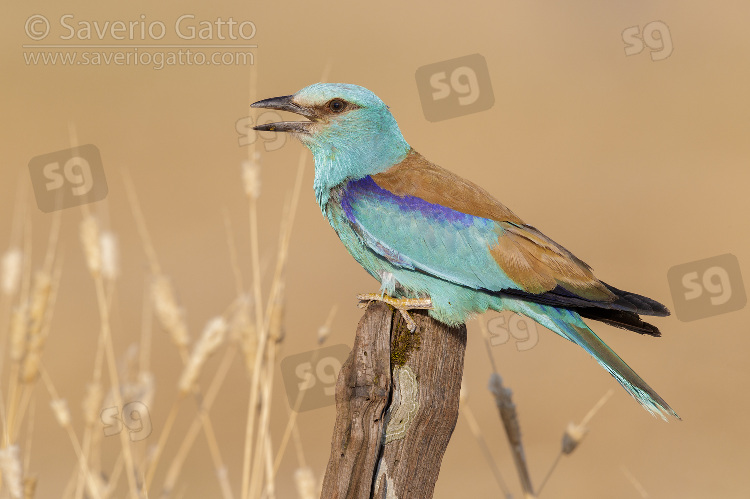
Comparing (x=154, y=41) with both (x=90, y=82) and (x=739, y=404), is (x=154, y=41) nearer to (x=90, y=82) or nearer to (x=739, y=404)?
(x=90, y=82)

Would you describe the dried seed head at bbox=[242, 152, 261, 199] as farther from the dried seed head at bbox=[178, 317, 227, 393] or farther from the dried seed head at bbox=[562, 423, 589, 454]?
the dried seed head at bbox=[562, 423, 589, 454]

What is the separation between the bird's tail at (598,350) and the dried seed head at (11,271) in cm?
203

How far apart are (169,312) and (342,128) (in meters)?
1.31

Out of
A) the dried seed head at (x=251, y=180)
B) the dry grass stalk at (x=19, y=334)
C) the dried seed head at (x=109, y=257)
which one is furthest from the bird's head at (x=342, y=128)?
the dry grass stalk at (x=19, y=334)

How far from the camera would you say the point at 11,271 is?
11.5 ft

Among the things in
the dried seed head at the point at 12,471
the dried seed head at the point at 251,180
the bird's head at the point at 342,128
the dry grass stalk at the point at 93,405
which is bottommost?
the dried seed head at the point at 12,471

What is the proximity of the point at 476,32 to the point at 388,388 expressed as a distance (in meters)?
13.8

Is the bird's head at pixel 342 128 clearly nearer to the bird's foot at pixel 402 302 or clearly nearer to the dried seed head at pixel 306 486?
the bird's foot at pixel 402 302

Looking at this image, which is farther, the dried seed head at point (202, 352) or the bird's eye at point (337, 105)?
the bird's eye at point (337, 105)

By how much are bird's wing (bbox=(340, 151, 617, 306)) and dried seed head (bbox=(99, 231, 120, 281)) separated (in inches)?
38.8

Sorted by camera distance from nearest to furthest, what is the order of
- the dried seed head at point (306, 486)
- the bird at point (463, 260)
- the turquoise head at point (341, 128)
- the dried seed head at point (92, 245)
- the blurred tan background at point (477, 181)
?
the dried seed head at point (306, 486) < the dried seed head at point (92, 245) < the bird at point (463, 260) < the turquoise head at point (341, 128) < the blurred tan background at point (477, 181)

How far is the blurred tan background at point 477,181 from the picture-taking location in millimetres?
7242

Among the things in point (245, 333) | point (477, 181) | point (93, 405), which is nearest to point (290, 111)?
point (245, 333)

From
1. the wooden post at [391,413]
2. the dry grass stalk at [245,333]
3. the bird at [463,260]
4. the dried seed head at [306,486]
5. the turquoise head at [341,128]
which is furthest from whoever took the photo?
the turquoise head at [341,128]
